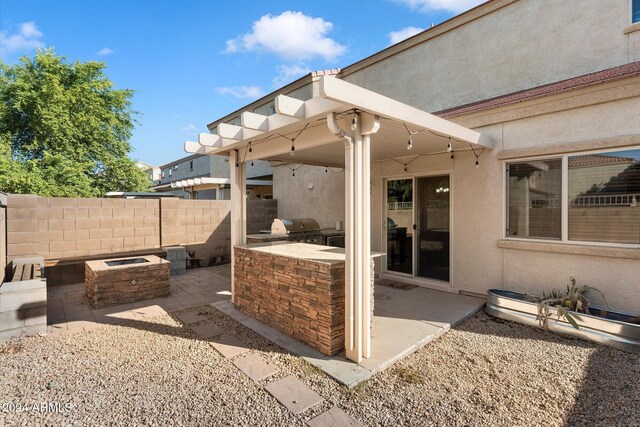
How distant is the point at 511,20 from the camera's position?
314 inches

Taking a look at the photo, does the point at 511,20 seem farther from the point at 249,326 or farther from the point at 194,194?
the point at 194,194

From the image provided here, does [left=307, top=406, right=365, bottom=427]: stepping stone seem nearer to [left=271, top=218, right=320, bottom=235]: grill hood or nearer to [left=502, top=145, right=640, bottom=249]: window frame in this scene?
[left=502, top=145, right=640, bottom=249]: window frame

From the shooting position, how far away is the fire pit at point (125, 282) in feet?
19.6

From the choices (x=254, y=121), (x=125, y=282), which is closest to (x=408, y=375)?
(x=254, y=121)

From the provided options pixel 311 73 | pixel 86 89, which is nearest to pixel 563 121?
pixel 311 73

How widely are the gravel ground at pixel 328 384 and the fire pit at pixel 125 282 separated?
5.32ft

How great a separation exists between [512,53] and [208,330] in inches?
363

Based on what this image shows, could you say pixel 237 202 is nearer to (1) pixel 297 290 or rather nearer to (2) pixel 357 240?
(1) pixel 297 290

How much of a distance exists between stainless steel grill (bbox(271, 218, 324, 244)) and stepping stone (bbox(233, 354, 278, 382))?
4.42 metres

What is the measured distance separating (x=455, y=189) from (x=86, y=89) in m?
22.0

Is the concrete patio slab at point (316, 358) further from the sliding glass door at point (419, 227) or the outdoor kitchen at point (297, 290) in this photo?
the sliding glass door at point (419, 227)

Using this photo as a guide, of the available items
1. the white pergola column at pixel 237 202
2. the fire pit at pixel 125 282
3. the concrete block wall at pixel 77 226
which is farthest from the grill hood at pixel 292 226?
the concrete block wall at pixel 77 226

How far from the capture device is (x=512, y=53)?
7953mm

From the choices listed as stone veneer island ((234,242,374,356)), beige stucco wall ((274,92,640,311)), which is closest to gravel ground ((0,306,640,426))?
stone veneer island ((234,242,374,356))
